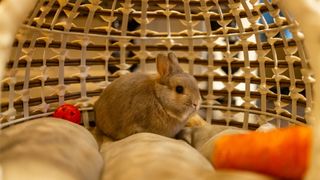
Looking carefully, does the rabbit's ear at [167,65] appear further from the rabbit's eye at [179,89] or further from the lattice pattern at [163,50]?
the lattice pattern at [163,50]

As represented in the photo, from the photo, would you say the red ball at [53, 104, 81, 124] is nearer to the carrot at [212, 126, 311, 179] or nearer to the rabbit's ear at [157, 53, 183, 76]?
the rabbit's ear at [157, 53, 183, 76]

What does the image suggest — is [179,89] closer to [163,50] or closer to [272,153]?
[163,50]

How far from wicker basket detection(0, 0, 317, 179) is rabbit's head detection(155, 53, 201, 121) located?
0.22 meters

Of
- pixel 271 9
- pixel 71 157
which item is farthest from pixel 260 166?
pixel 271 9

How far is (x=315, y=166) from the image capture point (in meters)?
0.53

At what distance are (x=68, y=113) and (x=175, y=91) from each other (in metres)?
0.34

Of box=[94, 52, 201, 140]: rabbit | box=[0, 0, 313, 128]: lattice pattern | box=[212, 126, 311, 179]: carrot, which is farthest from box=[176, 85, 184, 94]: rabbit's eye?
box=[212, 126, 311, 179]: carrot

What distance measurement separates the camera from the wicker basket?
1196 millimetres

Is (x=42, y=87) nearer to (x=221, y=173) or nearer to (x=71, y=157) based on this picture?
(x=71, y=157)

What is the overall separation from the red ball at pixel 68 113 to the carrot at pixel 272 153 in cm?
72

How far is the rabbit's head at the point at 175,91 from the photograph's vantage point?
1.19m

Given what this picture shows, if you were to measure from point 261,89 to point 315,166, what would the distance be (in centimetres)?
81

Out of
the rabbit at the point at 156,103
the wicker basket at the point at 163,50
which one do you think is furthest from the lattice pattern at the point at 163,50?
the rabbit at the point at 156,103

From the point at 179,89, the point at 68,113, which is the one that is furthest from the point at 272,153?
the point at 68,113
